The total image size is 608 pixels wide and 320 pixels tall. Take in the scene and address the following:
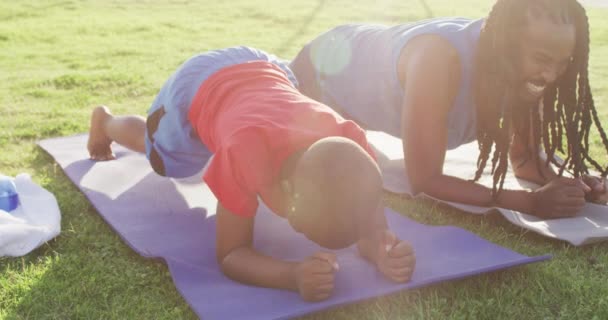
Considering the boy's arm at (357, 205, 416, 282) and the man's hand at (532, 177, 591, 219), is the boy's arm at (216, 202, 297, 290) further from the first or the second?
the man's hand at (532, 177, 591, 219)

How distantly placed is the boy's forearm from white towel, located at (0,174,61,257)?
88cm

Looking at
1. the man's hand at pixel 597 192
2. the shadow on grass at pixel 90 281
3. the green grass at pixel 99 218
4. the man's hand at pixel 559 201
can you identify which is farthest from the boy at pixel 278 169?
the man's hand at pixel 597 192

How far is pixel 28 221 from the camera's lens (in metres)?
2.94

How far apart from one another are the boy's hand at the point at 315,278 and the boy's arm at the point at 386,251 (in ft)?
0.73

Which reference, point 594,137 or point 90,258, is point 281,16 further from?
point 90,258

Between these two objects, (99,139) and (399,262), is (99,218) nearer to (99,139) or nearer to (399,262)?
(99,139)

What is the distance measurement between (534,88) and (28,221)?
225cm

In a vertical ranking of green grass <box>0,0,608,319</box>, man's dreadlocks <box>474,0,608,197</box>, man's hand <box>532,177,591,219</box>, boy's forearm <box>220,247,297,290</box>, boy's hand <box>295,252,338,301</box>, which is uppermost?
man's dreadlocks <box>474,0,608,197</box>

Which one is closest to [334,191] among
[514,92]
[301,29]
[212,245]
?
[212,245]

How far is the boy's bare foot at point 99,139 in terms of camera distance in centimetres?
387

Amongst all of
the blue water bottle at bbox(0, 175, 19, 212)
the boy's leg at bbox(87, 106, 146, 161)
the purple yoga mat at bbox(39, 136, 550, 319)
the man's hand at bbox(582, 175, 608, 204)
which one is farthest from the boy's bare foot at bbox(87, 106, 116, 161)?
the man's hand at bbox(582, 175, 608, 204)

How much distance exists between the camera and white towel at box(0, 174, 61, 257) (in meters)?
2.70

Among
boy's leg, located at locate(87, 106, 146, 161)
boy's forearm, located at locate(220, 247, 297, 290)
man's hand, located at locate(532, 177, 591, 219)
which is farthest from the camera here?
boy's leg, located at locate(87, 106, 146, 161)

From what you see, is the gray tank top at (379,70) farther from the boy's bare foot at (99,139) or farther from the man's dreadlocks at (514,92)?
the boy's bare foot at (99,139)
